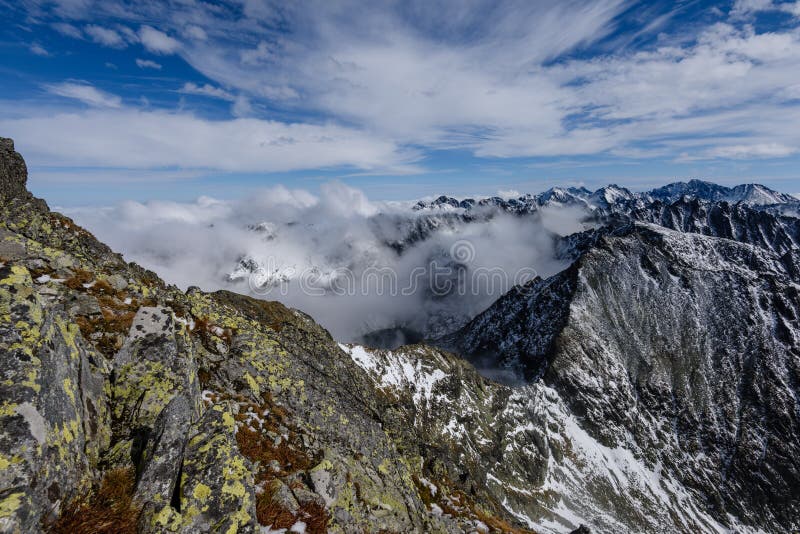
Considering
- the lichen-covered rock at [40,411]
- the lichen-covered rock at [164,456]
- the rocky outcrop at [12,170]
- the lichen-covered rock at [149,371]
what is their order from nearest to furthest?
the lichen-covered rock at [40,411] < the lichen-covered rock at [164,456] < the lichen-covered rock at [149,371] < the rocky outcrop at [12,170]

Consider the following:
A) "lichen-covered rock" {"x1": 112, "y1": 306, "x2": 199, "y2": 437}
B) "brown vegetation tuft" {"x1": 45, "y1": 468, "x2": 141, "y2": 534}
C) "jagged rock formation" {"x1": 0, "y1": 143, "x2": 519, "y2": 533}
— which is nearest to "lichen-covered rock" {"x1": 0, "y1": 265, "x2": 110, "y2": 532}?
"jagged rock formation" {"x1": 0, "y1": 143, "x2": 519, "y2": 533}

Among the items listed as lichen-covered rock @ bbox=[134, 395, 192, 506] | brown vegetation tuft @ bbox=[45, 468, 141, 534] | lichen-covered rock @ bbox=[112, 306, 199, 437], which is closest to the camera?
brown vegetation tuft @ bbox=[45, 468, 141, 534]

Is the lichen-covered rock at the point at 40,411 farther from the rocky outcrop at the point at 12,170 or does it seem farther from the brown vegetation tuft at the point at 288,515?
the rocky outcrop at the point at 12,170

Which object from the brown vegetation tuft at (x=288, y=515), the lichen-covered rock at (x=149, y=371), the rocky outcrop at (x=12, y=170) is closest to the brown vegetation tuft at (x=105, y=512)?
the lichen-covered rock at (x=149, y=371)

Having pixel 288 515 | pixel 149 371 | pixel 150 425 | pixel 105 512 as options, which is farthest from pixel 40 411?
pixel 288 515

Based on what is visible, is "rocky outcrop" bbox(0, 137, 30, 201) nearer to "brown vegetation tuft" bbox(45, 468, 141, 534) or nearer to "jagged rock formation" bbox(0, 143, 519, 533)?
"jagged rock formation" bbox(0, 143, 519, 533)

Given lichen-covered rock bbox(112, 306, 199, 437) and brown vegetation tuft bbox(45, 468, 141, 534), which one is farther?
lichen-covered rock bbox(112, 306, 199, 437)

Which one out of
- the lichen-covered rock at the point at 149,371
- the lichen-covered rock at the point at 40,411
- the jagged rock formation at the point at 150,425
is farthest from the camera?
the lichen-covered rock at the point at 149,371

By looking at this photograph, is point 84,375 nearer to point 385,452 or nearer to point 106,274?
point 106,274

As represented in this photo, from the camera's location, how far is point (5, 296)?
435 inches

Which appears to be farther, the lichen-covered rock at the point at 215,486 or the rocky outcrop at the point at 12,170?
the rocky outcrop at the point at 12,170

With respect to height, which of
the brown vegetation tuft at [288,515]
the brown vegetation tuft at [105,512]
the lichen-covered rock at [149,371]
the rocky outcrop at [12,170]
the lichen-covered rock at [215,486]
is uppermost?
the rocky outcrop at [12,170]

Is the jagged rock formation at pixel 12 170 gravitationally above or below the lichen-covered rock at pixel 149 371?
above

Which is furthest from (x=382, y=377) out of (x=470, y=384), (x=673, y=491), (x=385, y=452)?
(x=673, y=491)
